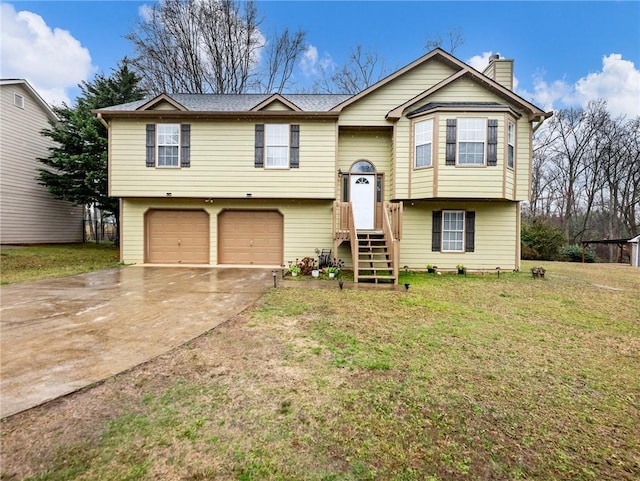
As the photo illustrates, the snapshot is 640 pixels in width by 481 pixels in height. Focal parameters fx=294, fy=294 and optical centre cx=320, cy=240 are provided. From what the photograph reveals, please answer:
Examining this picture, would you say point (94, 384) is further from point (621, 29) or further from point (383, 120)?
point (621, 29)

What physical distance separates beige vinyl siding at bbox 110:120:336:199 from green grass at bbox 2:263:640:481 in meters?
6.81

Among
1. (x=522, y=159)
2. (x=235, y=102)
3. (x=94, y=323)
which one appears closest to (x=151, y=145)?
(x=235, y=102)

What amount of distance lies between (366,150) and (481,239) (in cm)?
541

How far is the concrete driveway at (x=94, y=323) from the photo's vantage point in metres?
2.94

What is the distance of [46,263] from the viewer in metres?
10.9

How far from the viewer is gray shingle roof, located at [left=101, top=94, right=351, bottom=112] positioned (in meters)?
11.1

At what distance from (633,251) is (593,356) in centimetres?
1941

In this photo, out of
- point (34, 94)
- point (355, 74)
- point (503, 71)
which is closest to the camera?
point (503, 71)

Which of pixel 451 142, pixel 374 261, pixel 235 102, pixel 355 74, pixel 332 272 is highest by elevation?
pixel 355 74

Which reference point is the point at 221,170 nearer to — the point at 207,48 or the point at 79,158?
the point at 79,158

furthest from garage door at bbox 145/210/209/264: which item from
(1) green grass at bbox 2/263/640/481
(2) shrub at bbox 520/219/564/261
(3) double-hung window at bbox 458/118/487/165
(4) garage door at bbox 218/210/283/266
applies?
(2) shrub at bbox 520/219/564/261

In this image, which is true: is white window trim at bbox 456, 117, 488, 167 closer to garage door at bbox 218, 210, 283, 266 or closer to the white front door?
the white front door

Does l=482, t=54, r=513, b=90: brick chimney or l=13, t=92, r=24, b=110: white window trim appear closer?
l=482, t=54, r=513, b=90: brick chimney

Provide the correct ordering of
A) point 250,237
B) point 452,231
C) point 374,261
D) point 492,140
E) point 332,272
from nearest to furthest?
point 374,261 → point 332,272 → point 492,140 → point 452,231 → point 250,237
